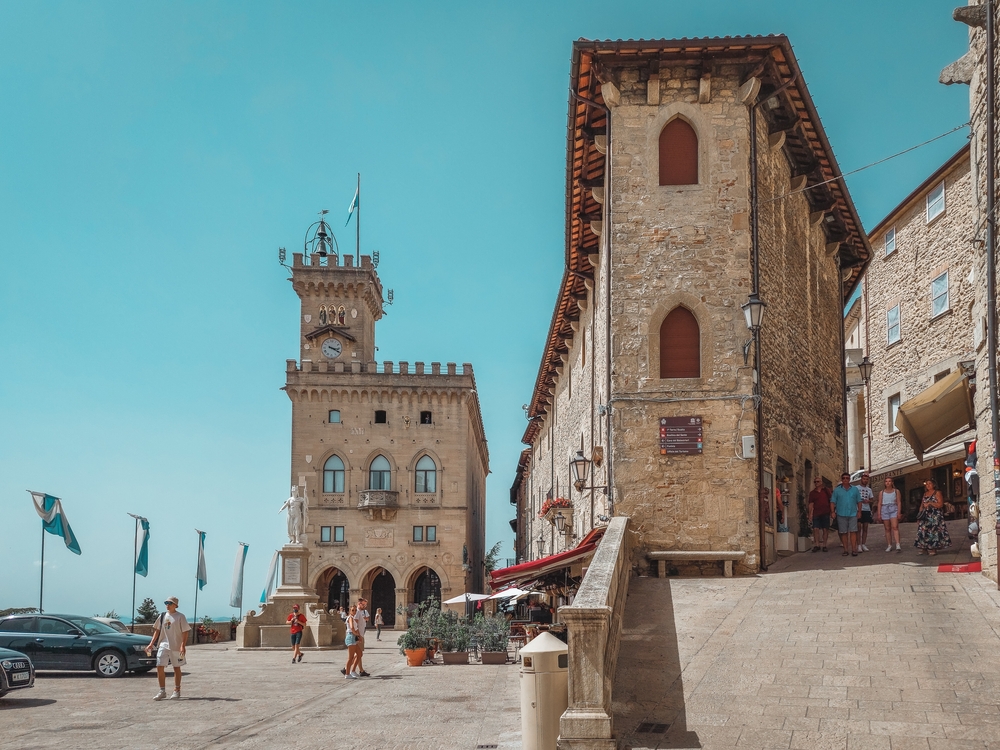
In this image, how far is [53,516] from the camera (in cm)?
3250

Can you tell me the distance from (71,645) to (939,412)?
15.6m

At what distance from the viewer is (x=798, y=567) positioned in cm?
1644

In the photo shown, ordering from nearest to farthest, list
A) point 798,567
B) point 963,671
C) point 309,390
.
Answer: point 963,671, point 798,567, point 309,390

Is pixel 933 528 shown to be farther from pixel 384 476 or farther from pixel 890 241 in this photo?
pixel 384 476

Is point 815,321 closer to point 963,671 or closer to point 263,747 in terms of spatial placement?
point 963,671

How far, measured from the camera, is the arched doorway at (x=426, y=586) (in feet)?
168

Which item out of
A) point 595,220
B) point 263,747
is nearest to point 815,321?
point 595,220

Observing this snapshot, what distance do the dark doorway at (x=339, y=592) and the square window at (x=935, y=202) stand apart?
105ft

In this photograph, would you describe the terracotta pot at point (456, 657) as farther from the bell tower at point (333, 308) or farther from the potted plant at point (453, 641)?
the bell tower at point (333, 308)

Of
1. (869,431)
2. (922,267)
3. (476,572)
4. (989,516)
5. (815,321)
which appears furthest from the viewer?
(476,572)

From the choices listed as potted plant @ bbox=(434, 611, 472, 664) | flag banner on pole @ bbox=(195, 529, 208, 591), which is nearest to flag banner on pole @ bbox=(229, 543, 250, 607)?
flag banner on pole @ bbox=(195, 529, 208, 591)

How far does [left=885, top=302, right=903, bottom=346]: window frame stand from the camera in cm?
3192

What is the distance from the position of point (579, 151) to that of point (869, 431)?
64.8ft

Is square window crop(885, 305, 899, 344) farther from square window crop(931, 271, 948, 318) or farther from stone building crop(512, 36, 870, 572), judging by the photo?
stone building crop(512, 36, 870, 572)
